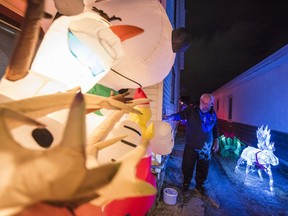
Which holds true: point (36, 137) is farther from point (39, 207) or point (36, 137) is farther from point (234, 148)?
point (234, 148)

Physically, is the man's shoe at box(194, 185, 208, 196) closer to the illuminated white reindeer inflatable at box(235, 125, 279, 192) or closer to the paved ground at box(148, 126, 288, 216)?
the paved ground at box(148, 126, 288, 216)

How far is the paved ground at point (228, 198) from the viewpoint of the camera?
12.7 ft

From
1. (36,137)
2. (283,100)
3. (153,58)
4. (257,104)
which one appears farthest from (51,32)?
(257,104)

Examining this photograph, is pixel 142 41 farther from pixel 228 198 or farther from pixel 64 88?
pixel 228 198

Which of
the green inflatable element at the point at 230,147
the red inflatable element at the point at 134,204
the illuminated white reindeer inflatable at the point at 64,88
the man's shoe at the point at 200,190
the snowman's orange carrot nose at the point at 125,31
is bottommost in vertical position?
the man's shoe at the point at 200,190

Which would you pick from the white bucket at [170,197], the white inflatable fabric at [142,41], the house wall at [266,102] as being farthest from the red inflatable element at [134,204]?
the house wall at [266,102]

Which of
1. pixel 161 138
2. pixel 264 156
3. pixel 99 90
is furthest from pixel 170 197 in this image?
pixel 264 156

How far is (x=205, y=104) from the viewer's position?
13.7 ft

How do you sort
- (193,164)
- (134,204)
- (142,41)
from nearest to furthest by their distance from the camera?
1. (134,204)
2. (142,41)
3. (193,164)

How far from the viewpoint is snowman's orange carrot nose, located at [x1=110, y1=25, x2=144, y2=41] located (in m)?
1.08

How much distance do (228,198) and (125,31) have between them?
15.6ft

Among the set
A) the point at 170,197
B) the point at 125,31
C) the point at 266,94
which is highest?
the point at 266,94

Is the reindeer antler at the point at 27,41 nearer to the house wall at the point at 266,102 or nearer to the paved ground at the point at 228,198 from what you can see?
the paved ground at the point at 228,198

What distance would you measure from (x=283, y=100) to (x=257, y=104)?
9.29 feet
